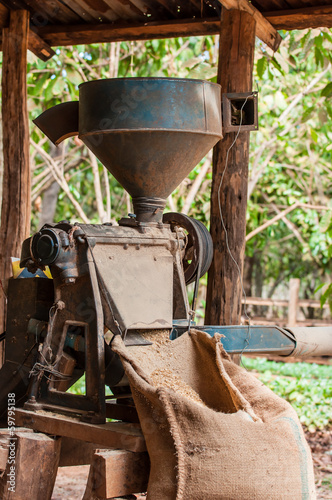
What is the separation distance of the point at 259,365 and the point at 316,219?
2708mm

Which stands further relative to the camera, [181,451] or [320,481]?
[320,481]

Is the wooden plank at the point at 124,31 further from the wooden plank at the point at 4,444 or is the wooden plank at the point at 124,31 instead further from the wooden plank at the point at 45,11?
the wooden plank at the point at 4,444

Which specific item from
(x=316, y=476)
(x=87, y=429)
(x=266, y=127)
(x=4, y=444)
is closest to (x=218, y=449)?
(x=87, y=429)

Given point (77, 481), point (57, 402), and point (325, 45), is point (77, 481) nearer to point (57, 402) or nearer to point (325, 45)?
point (57, 402)

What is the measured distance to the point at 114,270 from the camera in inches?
129

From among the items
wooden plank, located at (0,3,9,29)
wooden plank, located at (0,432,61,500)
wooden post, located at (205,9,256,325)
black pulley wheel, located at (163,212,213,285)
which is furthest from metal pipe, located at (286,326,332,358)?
wooden plank, located at (0,3,9,29)

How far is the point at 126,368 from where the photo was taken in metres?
2.87

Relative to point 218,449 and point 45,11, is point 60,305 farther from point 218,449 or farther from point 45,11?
point 45,11

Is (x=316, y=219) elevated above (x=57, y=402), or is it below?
above

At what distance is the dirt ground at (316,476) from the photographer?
453 cm

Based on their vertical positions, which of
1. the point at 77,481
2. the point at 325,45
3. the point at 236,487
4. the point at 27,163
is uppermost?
the point at 325,45

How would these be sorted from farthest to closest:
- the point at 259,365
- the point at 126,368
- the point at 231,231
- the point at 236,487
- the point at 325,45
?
the point at 259,365, the point at 325,45, the point at 231,231, the point at 126,368, the point at 236,487

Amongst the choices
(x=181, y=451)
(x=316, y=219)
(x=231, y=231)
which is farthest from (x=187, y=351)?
(x=316, y=219)

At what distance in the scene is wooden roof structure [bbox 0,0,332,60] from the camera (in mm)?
4449
